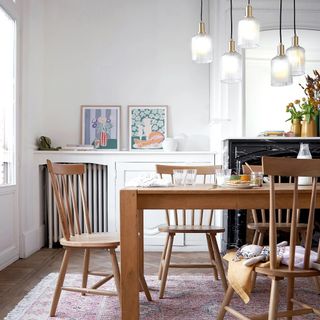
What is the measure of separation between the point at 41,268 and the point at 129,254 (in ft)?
6.21

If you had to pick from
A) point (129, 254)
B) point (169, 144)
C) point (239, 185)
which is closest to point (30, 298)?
point (129, 254)

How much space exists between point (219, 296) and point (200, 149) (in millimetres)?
2358

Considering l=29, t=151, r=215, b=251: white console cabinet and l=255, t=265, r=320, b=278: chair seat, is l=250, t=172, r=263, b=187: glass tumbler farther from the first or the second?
l=29, t=151, r=215, b=251: white console cabinet

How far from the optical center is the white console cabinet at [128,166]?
4738mm

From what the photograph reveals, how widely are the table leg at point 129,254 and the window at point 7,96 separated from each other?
2023mm

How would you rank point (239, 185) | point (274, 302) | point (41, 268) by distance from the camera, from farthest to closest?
point (41, 268) → point (239, 185) → point (274, 302)

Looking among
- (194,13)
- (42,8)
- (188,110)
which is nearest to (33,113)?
(42,8)

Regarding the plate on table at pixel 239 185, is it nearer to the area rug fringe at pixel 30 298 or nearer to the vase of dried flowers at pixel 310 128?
the area rug fringe at pixel 30 298

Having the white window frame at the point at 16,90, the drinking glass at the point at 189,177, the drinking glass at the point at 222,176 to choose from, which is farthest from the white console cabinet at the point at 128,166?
the drinking glass at the point at 222,176

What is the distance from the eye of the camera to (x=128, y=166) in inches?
187

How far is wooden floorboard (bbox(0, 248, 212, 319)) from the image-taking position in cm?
310

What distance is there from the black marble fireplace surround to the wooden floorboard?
37 cm

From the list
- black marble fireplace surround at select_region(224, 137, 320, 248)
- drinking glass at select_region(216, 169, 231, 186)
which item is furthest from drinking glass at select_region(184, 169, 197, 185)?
A: black marble fireplace surround at select_region(224, 137, 320, 248)

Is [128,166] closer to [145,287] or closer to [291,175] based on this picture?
[145,287]
